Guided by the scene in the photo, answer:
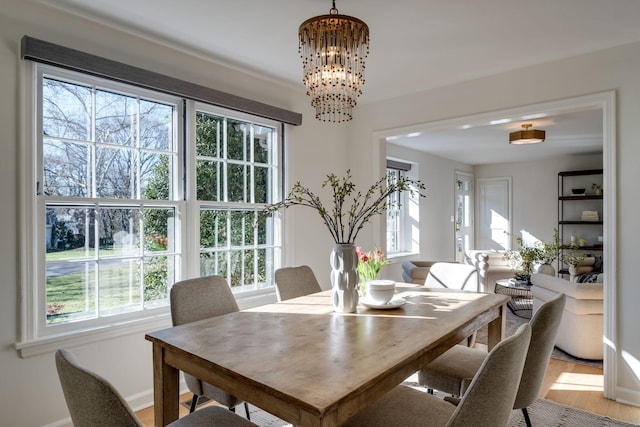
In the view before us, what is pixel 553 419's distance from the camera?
2467mm

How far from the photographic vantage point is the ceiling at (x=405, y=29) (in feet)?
7.26

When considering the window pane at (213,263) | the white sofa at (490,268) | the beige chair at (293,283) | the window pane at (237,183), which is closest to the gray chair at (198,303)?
the beige chair at (293,283)

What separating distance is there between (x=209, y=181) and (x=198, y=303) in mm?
1209

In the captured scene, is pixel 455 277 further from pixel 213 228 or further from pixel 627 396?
pixel 213 228

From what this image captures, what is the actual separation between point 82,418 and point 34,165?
1.68 meters

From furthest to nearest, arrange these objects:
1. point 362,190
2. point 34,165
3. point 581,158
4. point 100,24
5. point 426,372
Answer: point 581,158 → point 362,190 → point 100,24 → point 34,165 → point 426,372

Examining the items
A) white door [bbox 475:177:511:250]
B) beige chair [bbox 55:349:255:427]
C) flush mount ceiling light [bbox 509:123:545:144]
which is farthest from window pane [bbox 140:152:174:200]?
white door [bbox 475:177:511:250]

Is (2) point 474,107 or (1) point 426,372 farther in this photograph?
(2) point 474,107

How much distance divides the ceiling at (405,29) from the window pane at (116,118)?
1.45ft

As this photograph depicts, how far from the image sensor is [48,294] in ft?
7.38

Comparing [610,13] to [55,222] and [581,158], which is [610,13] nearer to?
[55,222]

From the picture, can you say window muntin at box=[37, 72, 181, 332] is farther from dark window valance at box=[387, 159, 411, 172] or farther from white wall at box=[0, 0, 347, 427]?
dark window valance at box=[387, 159, 411, 172]

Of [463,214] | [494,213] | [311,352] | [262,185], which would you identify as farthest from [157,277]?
[494,213]

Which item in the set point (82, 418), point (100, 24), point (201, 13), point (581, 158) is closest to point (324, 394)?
point (82, 418)
